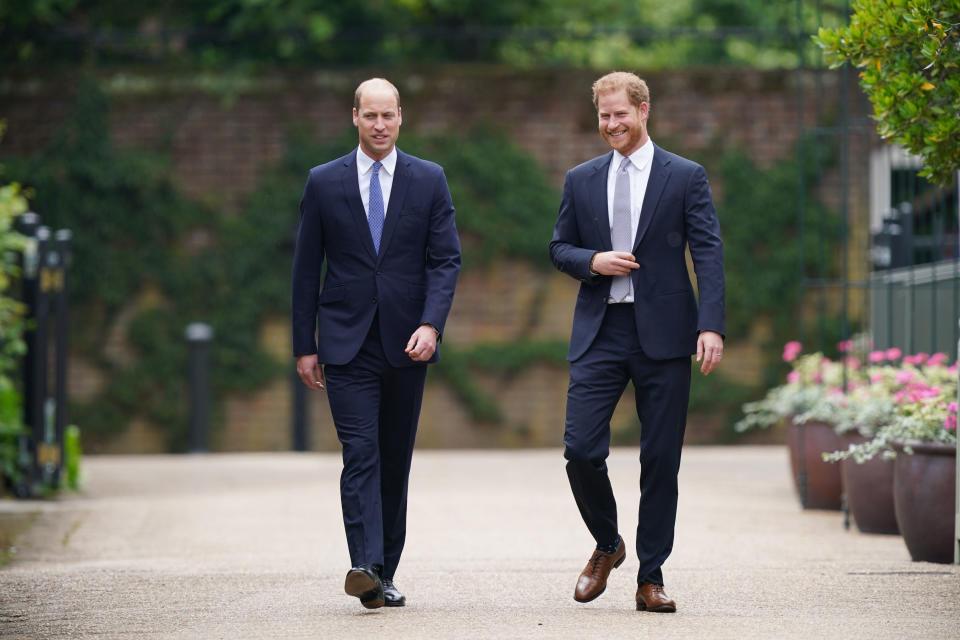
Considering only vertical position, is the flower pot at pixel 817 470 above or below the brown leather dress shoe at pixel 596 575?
below

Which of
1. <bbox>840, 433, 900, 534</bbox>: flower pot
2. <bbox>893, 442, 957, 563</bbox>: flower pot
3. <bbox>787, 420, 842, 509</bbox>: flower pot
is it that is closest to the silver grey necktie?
<bbox>893, 442, 957, 563</bbox>: flower pot

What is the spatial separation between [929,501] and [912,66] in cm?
192

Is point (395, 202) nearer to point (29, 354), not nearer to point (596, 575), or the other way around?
point (596, 575)

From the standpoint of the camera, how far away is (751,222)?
14672 millimetres

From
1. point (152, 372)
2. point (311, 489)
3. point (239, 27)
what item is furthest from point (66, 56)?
point (311, 489)

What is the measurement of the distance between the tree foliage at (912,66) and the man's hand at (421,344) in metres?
1.90

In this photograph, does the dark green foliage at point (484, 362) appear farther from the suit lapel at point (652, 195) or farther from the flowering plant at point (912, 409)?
the suit lapel at point (652, 195)

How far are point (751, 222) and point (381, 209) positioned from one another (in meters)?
10.00

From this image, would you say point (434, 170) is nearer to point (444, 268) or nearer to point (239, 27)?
point (444, 268)

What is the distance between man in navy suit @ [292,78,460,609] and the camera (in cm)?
505

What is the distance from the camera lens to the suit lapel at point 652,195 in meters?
5.02

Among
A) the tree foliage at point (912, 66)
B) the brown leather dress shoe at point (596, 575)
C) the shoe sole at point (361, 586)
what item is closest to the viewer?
the shoe sole at point (361, 586)

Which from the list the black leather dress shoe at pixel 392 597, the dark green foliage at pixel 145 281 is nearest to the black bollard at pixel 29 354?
Result: the dark green foliage at pixel 145 281

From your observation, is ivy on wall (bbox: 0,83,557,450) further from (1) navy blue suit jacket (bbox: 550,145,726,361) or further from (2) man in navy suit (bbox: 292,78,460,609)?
(1) navy blue suit jacket (bbox: 550,145,726,361)
